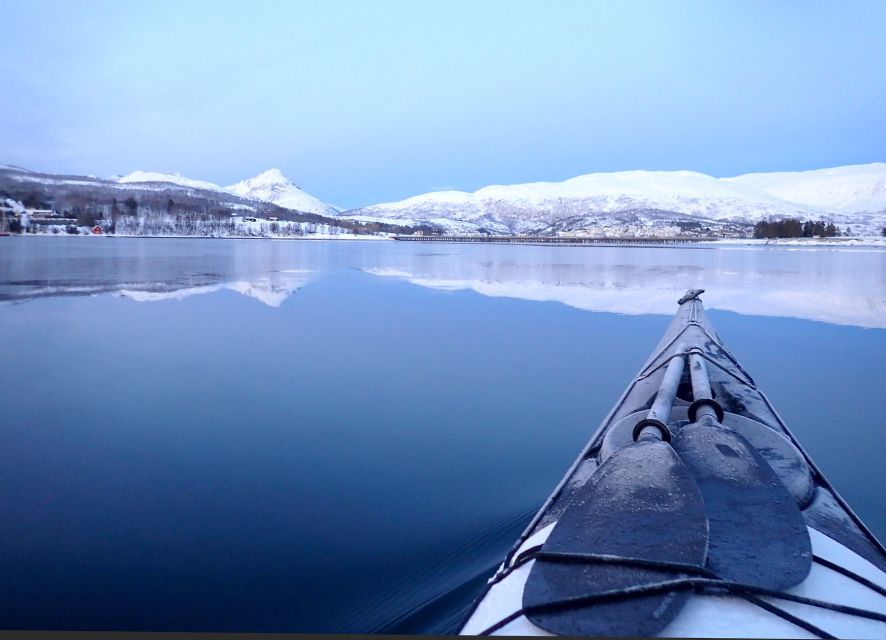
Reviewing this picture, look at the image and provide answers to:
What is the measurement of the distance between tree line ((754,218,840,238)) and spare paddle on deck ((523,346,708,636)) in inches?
1071

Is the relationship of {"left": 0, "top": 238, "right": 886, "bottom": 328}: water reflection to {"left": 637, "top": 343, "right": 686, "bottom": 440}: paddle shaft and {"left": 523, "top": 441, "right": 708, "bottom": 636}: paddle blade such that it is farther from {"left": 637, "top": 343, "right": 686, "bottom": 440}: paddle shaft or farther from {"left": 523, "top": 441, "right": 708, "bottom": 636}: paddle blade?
{"left": 523, "top": 441, "right": 708, "bottom": 636}: paddle blade

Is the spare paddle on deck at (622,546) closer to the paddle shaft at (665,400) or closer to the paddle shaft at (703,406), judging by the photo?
the paddle shaft at (665,400)

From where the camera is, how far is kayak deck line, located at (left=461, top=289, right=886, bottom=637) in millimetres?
1128

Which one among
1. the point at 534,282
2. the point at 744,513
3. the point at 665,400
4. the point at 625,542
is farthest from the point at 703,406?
the point at 534,282

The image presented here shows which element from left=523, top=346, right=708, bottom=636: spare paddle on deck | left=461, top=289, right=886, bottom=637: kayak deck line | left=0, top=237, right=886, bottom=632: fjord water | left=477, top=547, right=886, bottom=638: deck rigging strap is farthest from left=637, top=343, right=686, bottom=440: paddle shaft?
left=0, top=237, right=886, bottom=632: fjord water

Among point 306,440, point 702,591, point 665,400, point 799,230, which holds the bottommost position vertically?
point 306,440

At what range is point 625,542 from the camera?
1247mm

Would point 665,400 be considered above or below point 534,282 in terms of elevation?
above

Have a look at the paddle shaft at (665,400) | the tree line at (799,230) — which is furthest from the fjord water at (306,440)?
the tree line at (799,230)

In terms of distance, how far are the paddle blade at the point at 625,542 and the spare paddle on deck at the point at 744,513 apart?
8cm

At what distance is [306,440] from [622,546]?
2.06m

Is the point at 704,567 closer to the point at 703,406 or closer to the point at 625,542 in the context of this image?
the point at 625,542

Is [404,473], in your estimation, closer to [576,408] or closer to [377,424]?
[377,424]

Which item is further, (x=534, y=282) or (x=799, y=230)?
(x=799, y=230)
